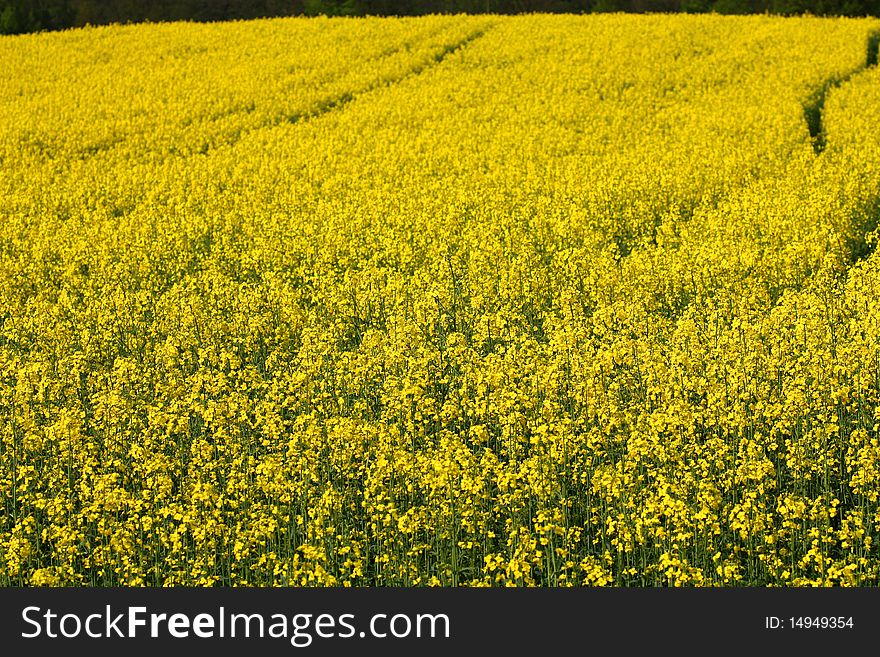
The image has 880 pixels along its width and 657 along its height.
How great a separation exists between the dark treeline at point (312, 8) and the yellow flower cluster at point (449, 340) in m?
18.6

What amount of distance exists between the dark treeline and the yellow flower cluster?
18597mm

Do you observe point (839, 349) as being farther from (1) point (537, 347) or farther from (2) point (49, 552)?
(2) point (49, 552)

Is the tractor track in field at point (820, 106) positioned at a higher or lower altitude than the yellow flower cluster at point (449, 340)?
higher

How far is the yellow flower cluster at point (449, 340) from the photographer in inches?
260

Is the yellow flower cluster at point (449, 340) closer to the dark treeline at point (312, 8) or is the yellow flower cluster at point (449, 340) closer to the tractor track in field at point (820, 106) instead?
the tractor track in field at point (820, 106)

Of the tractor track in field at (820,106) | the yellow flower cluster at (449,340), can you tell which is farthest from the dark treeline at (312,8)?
the yellow flower cluster at (449,340)

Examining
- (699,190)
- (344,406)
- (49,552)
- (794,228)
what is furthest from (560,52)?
(49,552)

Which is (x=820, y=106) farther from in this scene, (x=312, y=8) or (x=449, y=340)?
(x=312, y=8)

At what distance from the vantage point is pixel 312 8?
47.3 metres

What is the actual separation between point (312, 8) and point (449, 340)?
135 ft

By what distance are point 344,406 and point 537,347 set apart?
188 cm

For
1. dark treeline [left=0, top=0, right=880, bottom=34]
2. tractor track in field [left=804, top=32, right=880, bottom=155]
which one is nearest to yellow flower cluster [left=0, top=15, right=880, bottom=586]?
tractor track in field [left=804, top=32, right=880, bottom=155]

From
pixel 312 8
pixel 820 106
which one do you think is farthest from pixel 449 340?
pixel 312 8

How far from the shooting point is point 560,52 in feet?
100
